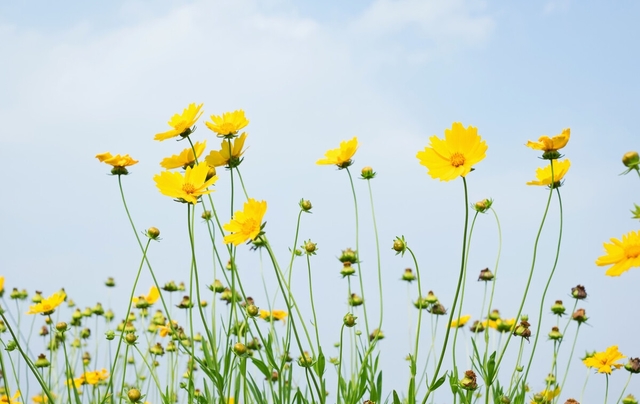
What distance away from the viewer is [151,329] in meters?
3.50

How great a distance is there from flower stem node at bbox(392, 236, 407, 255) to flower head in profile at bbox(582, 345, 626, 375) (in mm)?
1534

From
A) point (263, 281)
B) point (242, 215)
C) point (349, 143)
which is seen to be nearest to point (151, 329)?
point (263, 281)

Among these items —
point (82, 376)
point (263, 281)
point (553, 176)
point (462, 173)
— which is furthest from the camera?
point (82, 376)

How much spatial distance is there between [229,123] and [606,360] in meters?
1.88

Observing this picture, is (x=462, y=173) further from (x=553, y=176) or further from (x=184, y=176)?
(x=184, y=176)

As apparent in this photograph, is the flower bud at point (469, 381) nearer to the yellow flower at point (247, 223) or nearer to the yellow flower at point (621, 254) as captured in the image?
the yellow flower at point (621, 254)

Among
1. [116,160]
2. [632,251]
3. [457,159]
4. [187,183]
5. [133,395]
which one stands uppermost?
[116,160]

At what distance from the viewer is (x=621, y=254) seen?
167 centimetres

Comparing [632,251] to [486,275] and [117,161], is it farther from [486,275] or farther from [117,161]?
[117,161]

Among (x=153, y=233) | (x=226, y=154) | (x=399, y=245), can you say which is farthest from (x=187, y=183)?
(x=399, y=245)

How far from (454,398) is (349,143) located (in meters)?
0.91

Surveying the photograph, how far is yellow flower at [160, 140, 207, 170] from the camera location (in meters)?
2.08

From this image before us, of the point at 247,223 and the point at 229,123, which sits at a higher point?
the point at 229,123

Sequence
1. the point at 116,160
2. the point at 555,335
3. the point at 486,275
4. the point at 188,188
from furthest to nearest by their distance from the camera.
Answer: the point at 555,335
the point at 486,275
the point at 116,160
the point at 188,188
